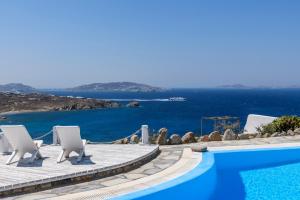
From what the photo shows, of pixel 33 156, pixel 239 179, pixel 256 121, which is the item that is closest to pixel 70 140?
pixel 33 156

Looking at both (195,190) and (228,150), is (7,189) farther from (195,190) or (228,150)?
(228,150)

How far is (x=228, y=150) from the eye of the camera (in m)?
11.0

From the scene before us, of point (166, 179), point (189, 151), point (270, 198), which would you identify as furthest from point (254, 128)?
point (166, 179)

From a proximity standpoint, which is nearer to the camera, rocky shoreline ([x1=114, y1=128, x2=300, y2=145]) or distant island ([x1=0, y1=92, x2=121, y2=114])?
rocky shoreline ([x1=114, y1=128, x2=300, y2=145])

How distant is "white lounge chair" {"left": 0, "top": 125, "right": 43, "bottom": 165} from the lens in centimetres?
815

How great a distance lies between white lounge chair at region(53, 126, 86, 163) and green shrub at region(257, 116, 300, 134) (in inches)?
336

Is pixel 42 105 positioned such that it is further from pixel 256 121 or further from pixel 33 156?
pixel 33 156

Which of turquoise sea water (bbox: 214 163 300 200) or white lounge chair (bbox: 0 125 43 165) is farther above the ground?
white lounge chair (bbox: 0 125 43 165)

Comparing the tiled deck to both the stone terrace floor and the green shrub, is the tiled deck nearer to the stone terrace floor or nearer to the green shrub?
the stone terrace floor

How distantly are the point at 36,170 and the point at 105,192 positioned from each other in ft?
6.14

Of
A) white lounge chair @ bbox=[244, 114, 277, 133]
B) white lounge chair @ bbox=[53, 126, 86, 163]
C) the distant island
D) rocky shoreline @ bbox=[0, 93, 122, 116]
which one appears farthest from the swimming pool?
the distant island

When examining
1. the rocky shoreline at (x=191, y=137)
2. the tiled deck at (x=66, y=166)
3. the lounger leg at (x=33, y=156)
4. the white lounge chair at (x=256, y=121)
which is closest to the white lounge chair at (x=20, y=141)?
the lounger leg at (x=33, y=156)

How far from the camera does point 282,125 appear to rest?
49.5 ft

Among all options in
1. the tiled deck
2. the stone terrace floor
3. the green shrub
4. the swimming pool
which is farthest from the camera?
the green shrub
